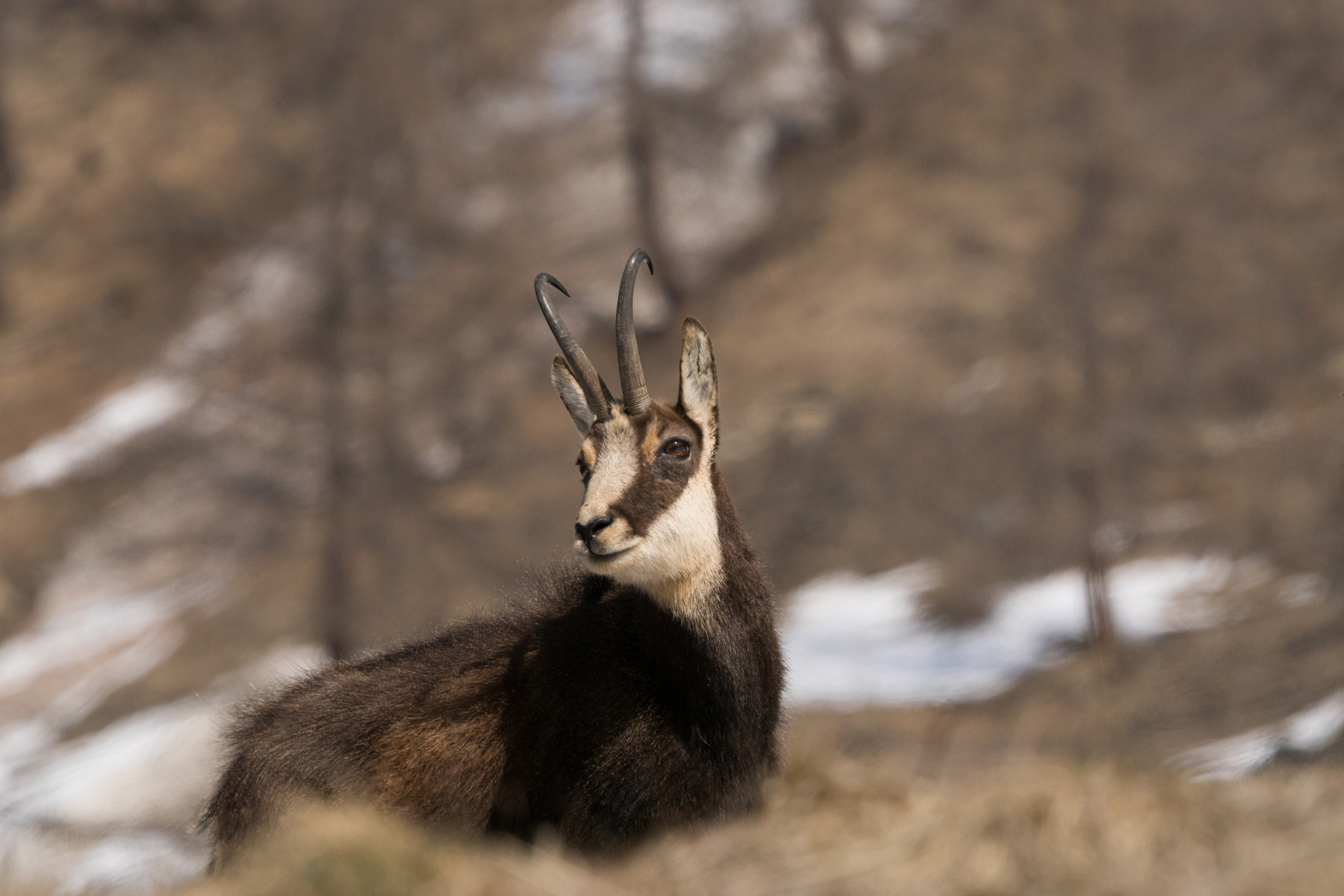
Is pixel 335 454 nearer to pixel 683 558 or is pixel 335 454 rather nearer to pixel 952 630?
pixel 952 630

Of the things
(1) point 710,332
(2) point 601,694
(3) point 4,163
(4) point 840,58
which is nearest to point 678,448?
(2) point 601,694

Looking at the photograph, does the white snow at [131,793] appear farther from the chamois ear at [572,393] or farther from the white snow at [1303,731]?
the white snow at [1303,731]

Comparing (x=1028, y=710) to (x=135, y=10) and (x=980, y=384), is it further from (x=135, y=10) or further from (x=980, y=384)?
(x=135, y=10)

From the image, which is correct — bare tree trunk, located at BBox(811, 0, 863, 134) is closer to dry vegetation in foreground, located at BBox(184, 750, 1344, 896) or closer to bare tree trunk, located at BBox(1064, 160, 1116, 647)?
bare tree trunk, located at BBox(1064, 160, 1116, 647)

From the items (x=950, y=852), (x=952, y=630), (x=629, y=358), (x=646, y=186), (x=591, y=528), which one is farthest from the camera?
(x=646, y=186)

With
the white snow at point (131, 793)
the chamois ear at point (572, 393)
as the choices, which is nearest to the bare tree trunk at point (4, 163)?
the white snow at point (131, 793)

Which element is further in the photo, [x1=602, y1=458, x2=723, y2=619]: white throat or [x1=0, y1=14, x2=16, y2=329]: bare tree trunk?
[x1=0, y1=14, x2=16, y2=329]: bare tree trunk

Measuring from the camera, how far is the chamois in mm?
6047

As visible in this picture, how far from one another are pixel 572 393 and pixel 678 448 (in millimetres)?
953

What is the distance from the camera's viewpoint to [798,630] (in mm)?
22188

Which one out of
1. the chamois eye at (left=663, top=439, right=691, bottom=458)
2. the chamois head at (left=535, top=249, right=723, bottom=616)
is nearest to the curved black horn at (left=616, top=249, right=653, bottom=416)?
the chamois head at (left=535, top=249, right=723, bottom=616)

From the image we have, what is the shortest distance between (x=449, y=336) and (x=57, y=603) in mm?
10468

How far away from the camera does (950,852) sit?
11.3 feet

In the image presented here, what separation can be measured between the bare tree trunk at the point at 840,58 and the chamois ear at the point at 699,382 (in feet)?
88.2
